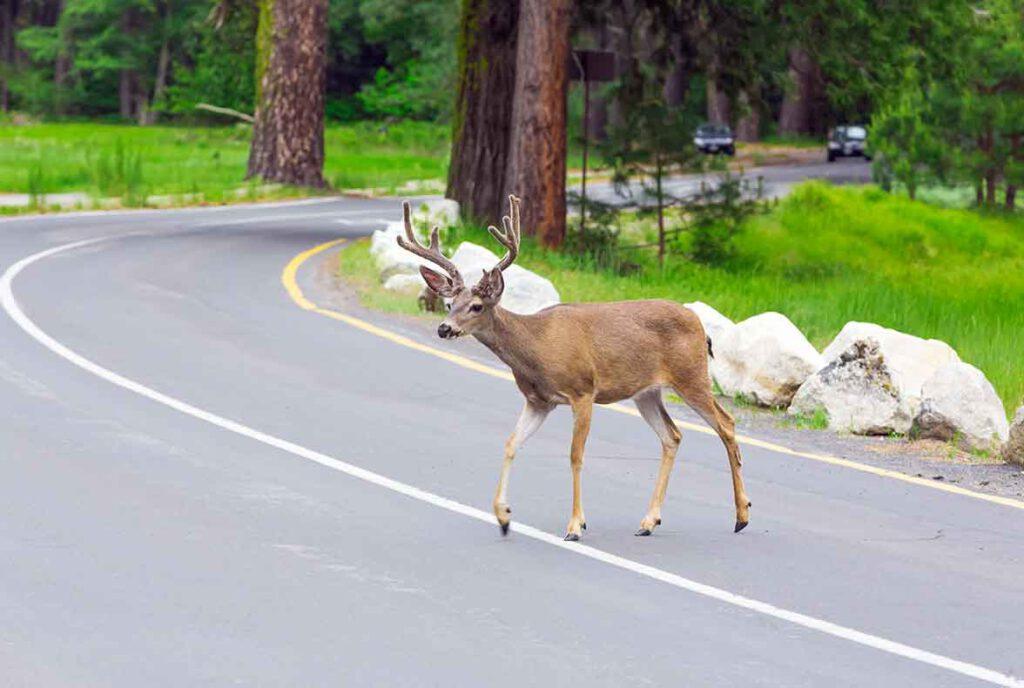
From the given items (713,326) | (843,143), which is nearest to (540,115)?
(713,326)

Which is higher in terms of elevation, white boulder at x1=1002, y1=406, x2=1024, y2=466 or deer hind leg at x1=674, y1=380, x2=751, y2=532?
deer hind leg at x1=674, y1=380, x2=751, y2=532

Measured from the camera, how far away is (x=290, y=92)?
3875cm

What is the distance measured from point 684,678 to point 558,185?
58.1 feet

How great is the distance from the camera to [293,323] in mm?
17922

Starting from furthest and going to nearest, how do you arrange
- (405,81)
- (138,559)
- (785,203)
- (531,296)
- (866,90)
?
(405,81) < (785,203) < (866,90) < (531,296) < (138,559)

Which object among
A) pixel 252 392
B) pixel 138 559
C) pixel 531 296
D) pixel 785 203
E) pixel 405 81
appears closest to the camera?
pixel 138 559

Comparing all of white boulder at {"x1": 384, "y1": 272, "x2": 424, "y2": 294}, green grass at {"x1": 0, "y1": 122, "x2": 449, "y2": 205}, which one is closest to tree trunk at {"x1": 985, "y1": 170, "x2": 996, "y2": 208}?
green grass at {"x1": 0, "y1": 122, "x2": 449, "y2": 205}

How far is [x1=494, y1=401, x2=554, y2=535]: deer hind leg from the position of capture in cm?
962

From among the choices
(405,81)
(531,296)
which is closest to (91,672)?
(531,296)

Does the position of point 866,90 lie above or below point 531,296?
above

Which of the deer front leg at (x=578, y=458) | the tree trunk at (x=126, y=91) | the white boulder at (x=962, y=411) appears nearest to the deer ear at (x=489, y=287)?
the deer front leg at (x=578, y=458)

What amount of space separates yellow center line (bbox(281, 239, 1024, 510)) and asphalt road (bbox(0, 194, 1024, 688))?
17cm

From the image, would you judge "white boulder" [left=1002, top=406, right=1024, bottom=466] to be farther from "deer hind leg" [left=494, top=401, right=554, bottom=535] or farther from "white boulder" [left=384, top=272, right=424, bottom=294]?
"white boulder" [left=384, top=272, right=424, bottom=294]

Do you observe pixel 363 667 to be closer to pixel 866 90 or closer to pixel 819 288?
pixel 819 288
